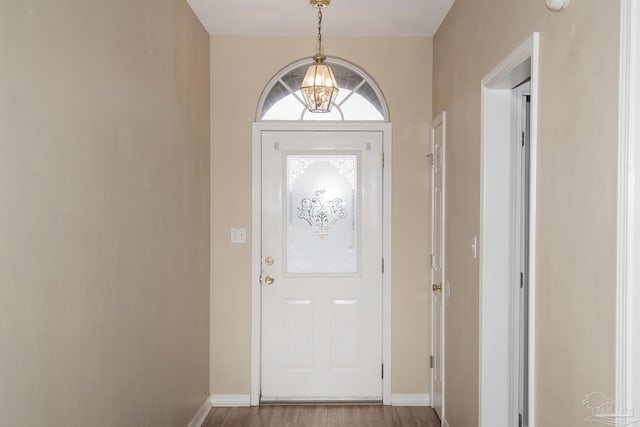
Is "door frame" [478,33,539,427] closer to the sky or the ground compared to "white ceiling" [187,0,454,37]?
closer to the ground

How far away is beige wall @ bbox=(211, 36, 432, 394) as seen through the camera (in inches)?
147

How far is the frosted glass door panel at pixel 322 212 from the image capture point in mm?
3766

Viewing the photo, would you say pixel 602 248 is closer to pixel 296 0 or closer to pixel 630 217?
pixel 630 217

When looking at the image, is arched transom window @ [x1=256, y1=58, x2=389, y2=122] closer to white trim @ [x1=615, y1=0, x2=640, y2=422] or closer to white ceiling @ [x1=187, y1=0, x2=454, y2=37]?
white ceiling @ [x1=187, y1=0, x2=454, y2=37]

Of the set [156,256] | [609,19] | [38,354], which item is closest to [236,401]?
[156,256]

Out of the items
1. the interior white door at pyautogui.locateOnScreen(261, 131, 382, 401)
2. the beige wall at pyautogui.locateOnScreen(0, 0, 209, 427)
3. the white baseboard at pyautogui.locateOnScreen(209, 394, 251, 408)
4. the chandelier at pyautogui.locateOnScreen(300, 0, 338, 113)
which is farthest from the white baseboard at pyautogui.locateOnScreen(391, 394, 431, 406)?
the chandelier at pyautogui.locateOnScreen(300, 0, 338, 113)

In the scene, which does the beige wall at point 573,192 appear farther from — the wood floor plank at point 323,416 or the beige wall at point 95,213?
the wood floor plank at point 323,416

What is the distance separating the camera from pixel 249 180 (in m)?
3.74

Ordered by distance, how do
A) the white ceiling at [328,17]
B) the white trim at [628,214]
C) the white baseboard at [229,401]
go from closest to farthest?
the white trim at [628,214] < the white ceiling at [328,17] < the white baseboard at [229,401]

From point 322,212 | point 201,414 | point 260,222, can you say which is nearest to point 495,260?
point 322,212

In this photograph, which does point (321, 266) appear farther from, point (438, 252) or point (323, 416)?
point (323, 416)

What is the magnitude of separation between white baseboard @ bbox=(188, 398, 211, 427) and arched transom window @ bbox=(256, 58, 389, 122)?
207cm

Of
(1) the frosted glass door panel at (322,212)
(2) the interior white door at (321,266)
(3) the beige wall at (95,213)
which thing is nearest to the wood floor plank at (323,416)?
(2) the interior white door at (321,266)

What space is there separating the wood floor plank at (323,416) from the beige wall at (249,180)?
17cm
